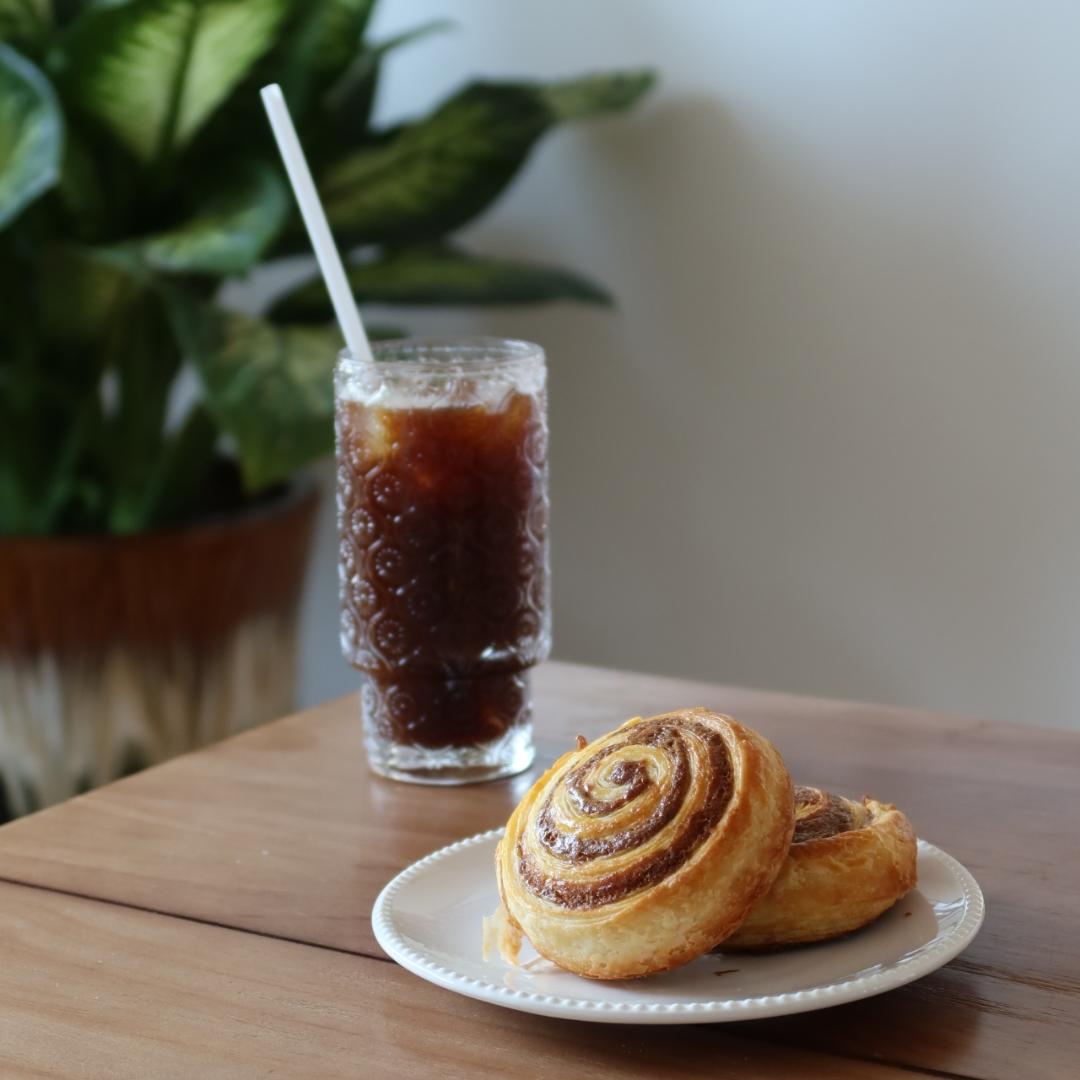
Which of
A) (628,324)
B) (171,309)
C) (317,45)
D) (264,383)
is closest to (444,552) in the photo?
(264,383)

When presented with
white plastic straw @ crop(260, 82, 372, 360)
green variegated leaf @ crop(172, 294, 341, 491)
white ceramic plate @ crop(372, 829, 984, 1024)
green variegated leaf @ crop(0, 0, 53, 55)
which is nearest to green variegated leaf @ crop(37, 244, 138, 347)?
green variegated leaf @ crop(172, 294, 341, 491)

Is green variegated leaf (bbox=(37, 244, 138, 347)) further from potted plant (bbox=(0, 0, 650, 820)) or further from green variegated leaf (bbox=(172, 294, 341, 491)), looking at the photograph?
green variegated leaf (bbox=(172, 294, 341, 491))

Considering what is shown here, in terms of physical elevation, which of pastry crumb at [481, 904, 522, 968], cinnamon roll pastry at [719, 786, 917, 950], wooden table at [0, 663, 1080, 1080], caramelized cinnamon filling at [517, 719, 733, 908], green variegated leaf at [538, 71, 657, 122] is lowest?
wooden table at [0, 663, 1080, 1080]

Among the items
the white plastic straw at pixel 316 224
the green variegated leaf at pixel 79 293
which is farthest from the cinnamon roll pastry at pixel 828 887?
the green variegated leaf at pixel 79 293

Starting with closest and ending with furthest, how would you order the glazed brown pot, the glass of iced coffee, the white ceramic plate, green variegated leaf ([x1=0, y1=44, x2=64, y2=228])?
the white ceramic plate
the glass of iced coffee
green variegated leaf ([x1=0, y1=44, x2=64, y2=228])
the glazed brown pot

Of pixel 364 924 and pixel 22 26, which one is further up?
pixel 22 26

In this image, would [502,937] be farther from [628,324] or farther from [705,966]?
[628,324]
